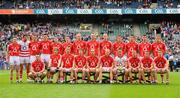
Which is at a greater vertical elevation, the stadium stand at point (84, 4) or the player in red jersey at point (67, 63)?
the stadium stand at point (84, 4)

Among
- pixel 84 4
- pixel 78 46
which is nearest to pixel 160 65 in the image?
pixel 78 46

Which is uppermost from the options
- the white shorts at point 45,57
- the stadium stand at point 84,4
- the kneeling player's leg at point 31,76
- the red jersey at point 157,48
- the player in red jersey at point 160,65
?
the stadium stand at point 84,4

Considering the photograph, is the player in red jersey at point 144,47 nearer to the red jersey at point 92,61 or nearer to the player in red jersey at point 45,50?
the red jersey at point 92,61

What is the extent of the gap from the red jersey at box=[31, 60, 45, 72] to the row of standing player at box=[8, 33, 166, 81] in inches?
42.8

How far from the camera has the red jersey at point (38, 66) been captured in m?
19.2

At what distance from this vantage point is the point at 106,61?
19062 mm

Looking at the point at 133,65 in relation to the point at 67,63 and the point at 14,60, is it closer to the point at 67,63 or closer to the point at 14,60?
the point at 67,63

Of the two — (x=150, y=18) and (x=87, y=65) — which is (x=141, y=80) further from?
(x=150, y=18)

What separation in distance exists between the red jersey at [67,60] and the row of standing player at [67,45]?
84 cm

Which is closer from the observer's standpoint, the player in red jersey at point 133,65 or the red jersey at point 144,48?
the player in red jersey at point 133,65

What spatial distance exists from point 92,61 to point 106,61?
542 mm

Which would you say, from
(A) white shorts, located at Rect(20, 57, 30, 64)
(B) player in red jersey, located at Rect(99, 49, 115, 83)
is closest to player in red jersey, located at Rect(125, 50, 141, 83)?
(B) player in red jersey, located at Rect(99, 49, 115, 83)

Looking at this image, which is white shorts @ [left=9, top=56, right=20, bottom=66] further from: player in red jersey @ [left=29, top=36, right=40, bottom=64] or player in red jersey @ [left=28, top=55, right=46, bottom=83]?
player in red jersey @ [left=28, top=55, right=46, bottom=83]

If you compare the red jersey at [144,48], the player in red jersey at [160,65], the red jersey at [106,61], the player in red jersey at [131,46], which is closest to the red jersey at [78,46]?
the red jersey at [106,61]
